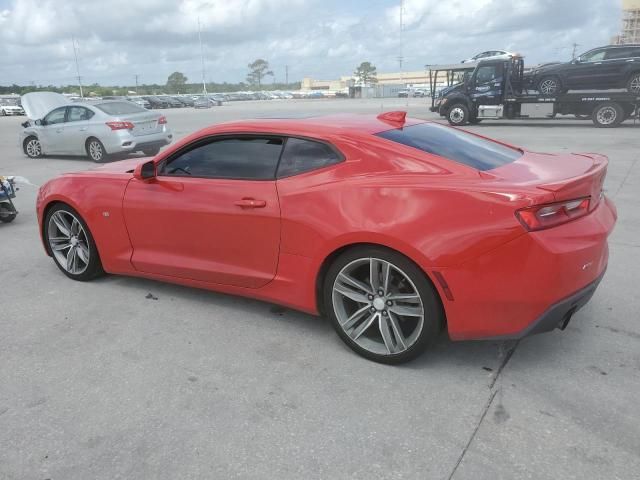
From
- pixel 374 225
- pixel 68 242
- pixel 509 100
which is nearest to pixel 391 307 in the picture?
pixel 374 225

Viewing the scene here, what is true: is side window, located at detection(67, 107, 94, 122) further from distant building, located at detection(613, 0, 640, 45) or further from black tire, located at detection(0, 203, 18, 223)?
distant building, located at detection(613, 0, 640, 45)

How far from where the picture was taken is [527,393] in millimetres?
2857

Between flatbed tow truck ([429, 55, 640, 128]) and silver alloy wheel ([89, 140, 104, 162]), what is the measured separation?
13.5 meters

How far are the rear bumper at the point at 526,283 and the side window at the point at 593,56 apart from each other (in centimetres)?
1859

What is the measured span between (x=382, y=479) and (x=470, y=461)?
41cm

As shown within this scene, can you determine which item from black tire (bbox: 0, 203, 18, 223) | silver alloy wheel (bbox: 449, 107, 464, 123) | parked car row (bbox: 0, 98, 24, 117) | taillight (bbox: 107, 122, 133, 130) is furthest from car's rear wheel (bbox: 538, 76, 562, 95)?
parked car row (bbox: 0, 98, 24, 117)

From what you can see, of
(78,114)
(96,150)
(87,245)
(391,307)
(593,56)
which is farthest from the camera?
(593,56)

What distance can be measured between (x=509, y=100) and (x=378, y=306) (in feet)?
63.5

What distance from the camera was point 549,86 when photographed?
19.9 m

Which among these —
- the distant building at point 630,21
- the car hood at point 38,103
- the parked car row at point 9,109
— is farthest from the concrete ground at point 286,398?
the distant building at point 630,21

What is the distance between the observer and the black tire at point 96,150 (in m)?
13.3

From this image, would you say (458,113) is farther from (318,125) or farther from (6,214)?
(318,125)

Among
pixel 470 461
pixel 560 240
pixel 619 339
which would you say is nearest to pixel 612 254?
pixel 619 339

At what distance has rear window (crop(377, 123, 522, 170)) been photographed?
10.7 feet
